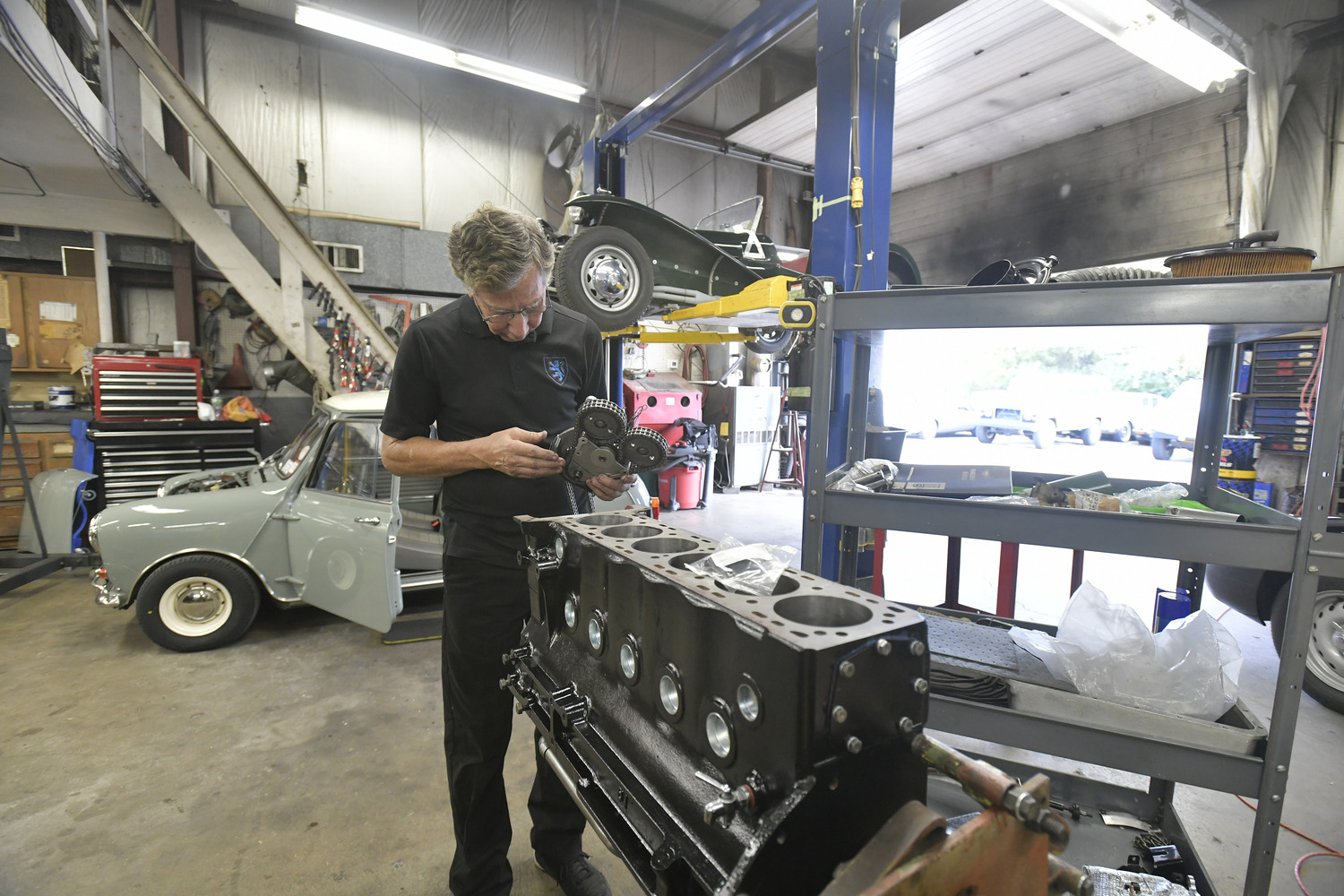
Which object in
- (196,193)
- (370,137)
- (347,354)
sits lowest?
(347,354)

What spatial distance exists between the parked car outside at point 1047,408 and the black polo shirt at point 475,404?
11596mm

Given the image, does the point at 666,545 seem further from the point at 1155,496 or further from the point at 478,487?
the point at 1155,496

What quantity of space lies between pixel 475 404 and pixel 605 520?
50 cm

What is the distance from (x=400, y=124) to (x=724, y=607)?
7574 millimetres

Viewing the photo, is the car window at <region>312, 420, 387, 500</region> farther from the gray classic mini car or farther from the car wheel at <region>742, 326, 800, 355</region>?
the car wheel at <region>742, 326, 800, 355</region>

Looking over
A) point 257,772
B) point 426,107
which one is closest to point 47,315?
point 426,107

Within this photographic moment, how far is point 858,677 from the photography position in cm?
63

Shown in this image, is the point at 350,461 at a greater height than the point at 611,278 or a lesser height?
lesser

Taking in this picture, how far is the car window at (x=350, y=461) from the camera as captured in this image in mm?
3146

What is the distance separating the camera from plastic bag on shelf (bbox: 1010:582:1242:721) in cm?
149

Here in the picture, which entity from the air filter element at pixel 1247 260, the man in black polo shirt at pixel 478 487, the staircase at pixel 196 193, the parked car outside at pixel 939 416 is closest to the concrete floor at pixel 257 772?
the man in black polo shirt at pixel 478 487

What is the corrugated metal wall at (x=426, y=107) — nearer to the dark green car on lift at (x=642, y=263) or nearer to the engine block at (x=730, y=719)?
the dark green car on lift at (x=642, y=263)

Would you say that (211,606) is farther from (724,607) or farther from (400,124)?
(400,124)

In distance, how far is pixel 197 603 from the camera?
10.1ft
